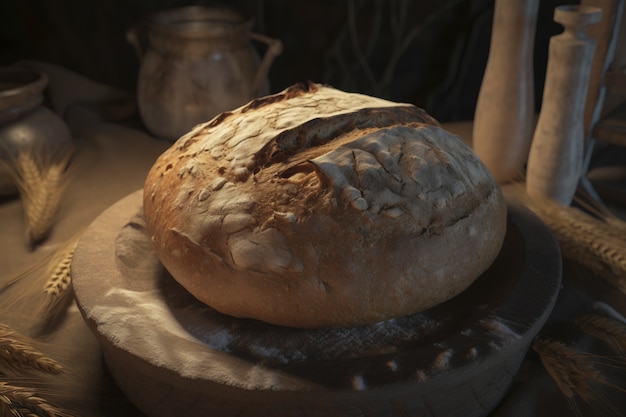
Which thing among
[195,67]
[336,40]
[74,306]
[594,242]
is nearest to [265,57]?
[195,67]

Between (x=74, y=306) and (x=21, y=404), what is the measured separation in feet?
1.28

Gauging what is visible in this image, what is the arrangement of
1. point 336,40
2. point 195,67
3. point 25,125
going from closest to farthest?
point 25,125, point 195,67, point 336,40

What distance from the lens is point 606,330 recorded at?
1138 millimetres

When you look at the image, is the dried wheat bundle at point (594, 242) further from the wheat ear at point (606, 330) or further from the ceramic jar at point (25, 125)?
the ceramic jar at point (25, 125)

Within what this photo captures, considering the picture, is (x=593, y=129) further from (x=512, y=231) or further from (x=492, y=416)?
(x=492, y=416)

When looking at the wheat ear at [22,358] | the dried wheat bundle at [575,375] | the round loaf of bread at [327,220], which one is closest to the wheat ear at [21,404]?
the wheat ear at [22,358]

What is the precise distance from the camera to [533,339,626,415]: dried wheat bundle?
3.26 feet

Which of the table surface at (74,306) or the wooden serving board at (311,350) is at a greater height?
the wooden serving board at (311,350)

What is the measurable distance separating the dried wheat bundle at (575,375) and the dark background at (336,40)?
1530 millimetres

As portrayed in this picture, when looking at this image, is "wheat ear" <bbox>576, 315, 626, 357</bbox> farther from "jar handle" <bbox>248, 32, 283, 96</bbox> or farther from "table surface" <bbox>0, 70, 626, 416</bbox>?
"jar handle" <bbox>248, 32, 283, 96</bbox>

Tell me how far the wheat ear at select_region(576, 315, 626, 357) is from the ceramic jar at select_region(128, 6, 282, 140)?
1255 millimetres

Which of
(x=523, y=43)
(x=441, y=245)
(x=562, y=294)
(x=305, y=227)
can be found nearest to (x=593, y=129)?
(x=523, y=43)

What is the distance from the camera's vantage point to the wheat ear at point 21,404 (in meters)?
0.90

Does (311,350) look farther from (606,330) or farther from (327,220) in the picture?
(606,330)
